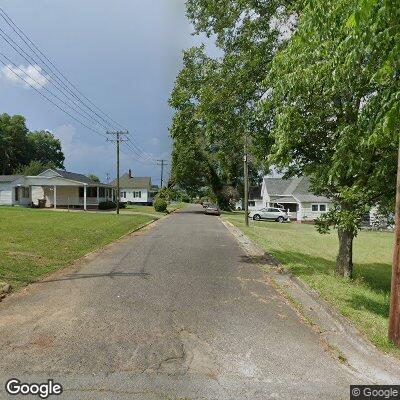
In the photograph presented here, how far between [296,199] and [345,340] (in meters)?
50.7

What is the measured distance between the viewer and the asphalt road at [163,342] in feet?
13.5

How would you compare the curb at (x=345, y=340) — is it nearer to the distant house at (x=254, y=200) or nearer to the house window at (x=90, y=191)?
the house window at (x=90, y=191)

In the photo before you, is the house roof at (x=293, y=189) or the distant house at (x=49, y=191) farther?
the house roof at (x=293, y=189)

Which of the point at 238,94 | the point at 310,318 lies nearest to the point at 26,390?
the point at 310,318

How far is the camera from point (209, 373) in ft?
14.4

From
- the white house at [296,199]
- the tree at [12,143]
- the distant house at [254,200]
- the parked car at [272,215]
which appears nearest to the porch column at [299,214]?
the white house at [296,199]

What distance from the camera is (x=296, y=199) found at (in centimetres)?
5503

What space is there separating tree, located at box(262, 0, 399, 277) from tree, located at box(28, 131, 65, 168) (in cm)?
8557

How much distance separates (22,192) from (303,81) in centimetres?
4615

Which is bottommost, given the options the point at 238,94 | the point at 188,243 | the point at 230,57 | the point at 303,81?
the point at 188,243

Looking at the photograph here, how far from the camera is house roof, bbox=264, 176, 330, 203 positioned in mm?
53688

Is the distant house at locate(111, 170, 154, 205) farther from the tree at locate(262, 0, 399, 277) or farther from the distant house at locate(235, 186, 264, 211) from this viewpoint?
the tree at locate(262, 0, 399, 277)

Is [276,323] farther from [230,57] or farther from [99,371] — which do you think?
[230,57]

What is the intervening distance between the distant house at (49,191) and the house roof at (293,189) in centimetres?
2454
